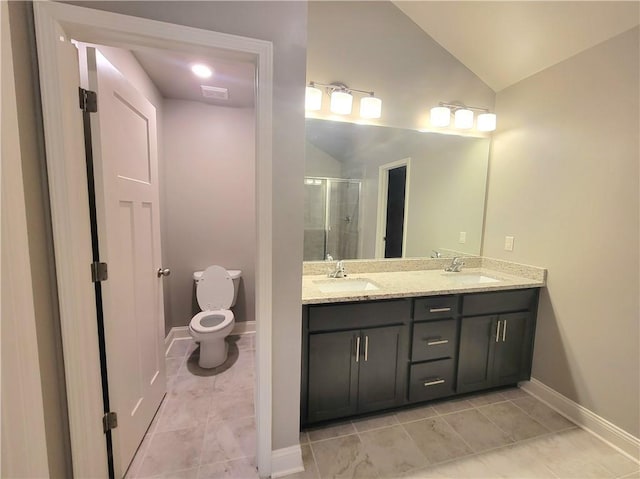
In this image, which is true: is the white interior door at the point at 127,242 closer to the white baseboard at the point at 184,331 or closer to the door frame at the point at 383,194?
the white baseboard at the point at 184,331

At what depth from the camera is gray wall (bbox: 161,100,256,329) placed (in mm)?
2637

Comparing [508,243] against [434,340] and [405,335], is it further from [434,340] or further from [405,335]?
[405,335]

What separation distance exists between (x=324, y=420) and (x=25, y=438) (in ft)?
4.41

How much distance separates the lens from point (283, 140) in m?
1.22

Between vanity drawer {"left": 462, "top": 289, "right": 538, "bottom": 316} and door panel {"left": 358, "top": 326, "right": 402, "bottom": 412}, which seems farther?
vanity drawer {"left": 462, "top": 289, "right": 538, "bottom": 316}

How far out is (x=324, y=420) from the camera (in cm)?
167

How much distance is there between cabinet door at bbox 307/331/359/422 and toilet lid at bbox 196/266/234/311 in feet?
4.50

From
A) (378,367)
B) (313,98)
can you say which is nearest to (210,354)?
(378,367)

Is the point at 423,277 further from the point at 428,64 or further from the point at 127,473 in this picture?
the point at 127,473

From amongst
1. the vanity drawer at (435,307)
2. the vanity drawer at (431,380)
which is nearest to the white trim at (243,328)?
the vanity drawer at (431,380)

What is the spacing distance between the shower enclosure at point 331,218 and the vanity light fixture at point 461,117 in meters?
0.83

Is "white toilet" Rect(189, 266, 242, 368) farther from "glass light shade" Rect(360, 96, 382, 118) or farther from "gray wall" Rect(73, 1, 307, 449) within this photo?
"glass light shade" Rect(360, 96, 382, 118)

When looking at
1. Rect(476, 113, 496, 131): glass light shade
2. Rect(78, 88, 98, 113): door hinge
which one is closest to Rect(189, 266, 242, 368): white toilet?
Rect(78, 88, 98, 113): door hinge

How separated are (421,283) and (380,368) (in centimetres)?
64
